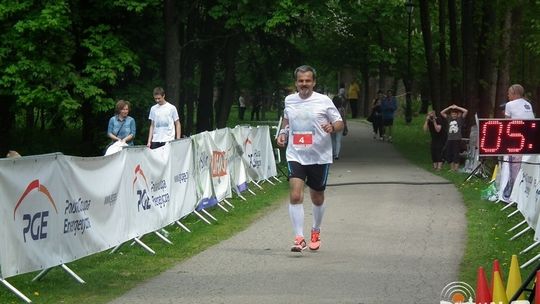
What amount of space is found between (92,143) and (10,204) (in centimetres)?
2352

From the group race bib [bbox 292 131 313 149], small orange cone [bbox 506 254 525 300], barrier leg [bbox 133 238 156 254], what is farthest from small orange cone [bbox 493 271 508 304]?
barrier leg [bbox 133 238 156 254]

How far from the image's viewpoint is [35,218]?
10.1 m

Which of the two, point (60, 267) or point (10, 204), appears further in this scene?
point (60, 267)

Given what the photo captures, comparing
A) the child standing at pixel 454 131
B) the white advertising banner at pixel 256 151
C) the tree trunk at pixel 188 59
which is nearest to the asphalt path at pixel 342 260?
the white advertising banner at pixel 256 151

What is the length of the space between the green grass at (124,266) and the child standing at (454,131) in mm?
9387

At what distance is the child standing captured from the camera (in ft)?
83.9

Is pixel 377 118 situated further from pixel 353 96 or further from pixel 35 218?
pixel 35 218

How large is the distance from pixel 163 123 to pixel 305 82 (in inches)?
328

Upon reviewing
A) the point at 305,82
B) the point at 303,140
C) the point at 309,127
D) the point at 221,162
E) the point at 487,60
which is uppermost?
the point at 487,60

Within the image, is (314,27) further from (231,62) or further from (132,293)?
(132,293)

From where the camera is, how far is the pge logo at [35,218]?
32.3ft

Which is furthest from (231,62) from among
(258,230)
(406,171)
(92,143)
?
(258,230)

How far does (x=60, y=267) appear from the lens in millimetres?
10867

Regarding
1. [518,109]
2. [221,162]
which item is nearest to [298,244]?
[518,109]
